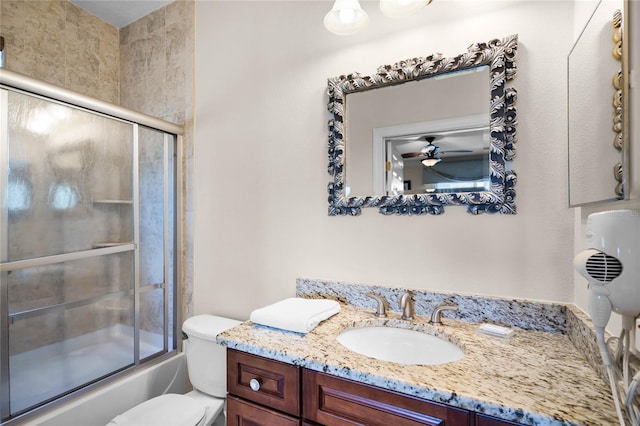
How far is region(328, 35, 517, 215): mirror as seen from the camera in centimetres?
108

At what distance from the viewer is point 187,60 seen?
193 cm

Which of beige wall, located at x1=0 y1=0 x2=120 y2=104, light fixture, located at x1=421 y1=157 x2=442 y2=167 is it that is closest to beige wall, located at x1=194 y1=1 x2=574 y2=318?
light fixture, located at x1=421 y1=157 x2=442 y2=167

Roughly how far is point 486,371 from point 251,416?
27.5 inches

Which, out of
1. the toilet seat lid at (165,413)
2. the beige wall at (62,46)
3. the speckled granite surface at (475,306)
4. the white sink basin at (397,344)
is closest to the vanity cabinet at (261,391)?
the white sink basin at (397,344)

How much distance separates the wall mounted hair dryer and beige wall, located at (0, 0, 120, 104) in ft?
9.01

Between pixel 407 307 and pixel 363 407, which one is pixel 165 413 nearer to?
pixel 363 407

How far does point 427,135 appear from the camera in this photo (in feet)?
4.01

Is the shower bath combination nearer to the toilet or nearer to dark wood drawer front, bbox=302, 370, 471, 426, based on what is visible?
the toilet

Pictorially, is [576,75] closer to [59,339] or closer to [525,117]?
[525,117]

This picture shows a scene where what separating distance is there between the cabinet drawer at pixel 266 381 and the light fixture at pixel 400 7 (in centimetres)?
127

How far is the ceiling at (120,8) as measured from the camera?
2012 mm

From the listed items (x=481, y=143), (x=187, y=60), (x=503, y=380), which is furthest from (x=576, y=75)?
(x=187, y=60)

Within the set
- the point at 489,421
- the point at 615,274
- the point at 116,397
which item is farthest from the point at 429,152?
the point at 116,397

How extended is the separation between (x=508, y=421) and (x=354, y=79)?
1263mm
